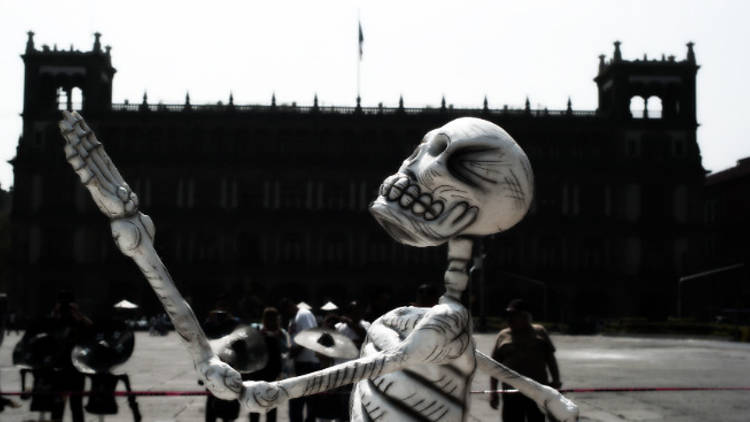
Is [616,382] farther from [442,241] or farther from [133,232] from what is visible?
[133,232]

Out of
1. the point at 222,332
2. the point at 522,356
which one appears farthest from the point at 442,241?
the point at 522,356

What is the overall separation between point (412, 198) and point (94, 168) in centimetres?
84

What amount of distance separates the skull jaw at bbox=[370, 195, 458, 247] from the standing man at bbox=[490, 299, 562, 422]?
429 centimetres

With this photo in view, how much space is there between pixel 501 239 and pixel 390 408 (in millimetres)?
45859

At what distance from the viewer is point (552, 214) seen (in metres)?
48.7

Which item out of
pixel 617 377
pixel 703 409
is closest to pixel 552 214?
pixel 617 377

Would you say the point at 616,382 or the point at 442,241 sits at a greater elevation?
the point at 442,241

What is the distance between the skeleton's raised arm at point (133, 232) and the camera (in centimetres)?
191

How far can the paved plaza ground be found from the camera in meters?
9.24

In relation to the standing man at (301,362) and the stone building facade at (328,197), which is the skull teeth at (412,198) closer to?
→ the standing man at (301,362)

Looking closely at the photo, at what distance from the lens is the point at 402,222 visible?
7.70 ft

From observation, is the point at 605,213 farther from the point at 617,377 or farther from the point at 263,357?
the point at 263,357

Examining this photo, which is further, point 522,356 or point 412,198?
point 522,356

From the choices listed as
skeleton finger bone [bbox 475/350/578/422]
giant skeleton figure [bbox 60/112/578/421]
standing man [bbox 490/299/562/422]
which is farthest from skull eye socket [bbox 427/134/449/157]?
standing man [bbox 490/299/562/422]
